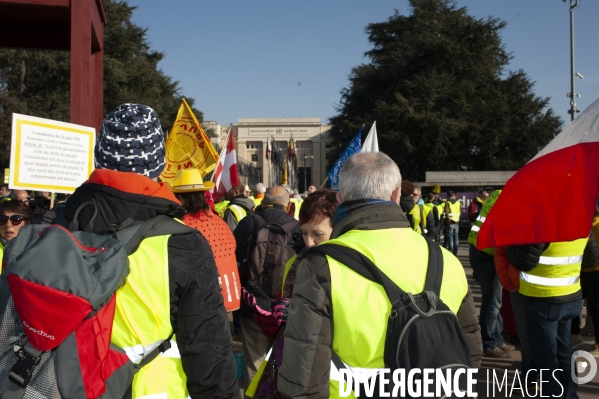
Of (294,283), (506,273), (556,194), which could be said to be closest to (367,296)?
(294,283)

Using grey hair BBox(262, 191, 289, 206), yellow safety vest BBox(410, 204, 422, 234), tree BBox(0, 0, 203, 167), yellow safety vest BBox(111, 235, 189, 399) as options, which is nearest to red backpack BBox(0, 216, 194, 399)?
yellow safety vest BBox(111, 235, 189, 399)

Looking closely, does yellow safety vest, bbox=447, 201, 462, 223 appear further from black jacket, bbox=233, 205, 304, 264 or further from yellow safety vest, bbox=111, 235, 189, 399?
yellow safety vest, bbox=111, 235, 189, 399

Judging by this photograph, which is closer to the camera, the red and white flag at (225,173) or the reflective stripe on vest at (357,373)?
the reflective stripe on vest at (357,373)

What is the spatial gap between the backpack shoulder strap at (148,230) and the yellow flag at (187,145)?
5520mm

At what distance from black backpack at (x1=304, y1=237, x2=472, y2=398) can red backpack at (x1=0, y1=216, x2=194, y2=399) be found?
699mm

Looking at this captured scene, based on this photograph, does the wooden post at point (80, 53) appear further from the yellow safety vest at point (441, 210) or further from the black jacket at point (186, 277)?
the yellow safety vest at point (441, 210)

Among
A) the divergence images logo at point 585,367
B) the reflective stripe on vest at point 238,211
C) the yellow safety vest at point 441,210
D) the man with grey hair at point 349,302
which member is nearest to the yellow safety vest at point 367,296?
the man with grey hair at point 349,302

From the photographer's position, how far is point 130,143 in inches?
78.0

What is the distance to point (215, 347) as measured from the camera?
71.9 inches

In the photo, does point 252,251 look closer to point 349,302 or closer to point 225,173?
point 349,302

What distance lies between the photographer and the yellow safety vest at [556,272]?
14.2 feet

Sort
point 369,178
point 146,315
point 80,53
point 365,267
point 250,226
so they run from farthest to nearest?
point 80,53
point 250,226
point 369,178
point 365,267
point 146,315

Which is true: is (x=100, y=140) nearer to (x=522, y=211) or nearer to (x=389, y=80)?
(x=522, y=211)

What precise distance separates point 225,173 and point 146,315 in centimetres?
704
